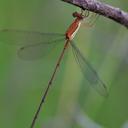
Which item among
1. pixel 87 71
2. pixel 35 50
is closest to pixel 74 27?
pixel 87 71

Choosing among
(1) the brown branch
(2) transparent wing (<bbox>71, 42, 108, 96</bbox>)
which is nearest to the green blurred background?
(2) transparent wing (<bbox>71, 42, 108, 96</bbox>)

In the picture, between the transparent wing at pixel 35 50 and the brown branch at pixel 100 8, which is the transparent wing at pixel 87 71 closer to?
the transparent wing at pixel 35 50

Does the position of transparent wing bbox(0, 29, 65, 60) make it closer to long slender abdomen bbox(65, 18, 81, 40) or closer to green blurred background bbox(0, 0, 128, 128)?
green blurred background bbox(0, 0, 128, 128)

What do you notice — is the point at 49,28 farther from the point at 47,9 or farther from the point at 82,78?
the point at 82,78

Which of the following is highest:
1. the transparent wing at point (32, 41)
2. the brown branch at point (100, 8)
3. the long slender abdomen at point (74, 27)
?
the brown branch at point (100, 8)

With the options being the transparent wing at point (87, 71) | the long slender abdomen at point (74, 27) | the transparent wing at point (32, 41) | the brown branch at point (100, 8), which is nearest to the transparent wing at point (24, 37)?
the transparent wing at point (32, 41)

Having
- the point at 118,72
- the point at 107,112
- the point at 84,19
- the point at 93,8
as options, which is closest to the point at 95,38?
the point at 118,72

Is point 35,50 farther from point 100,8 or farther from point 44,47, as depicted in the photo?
point 100,8
